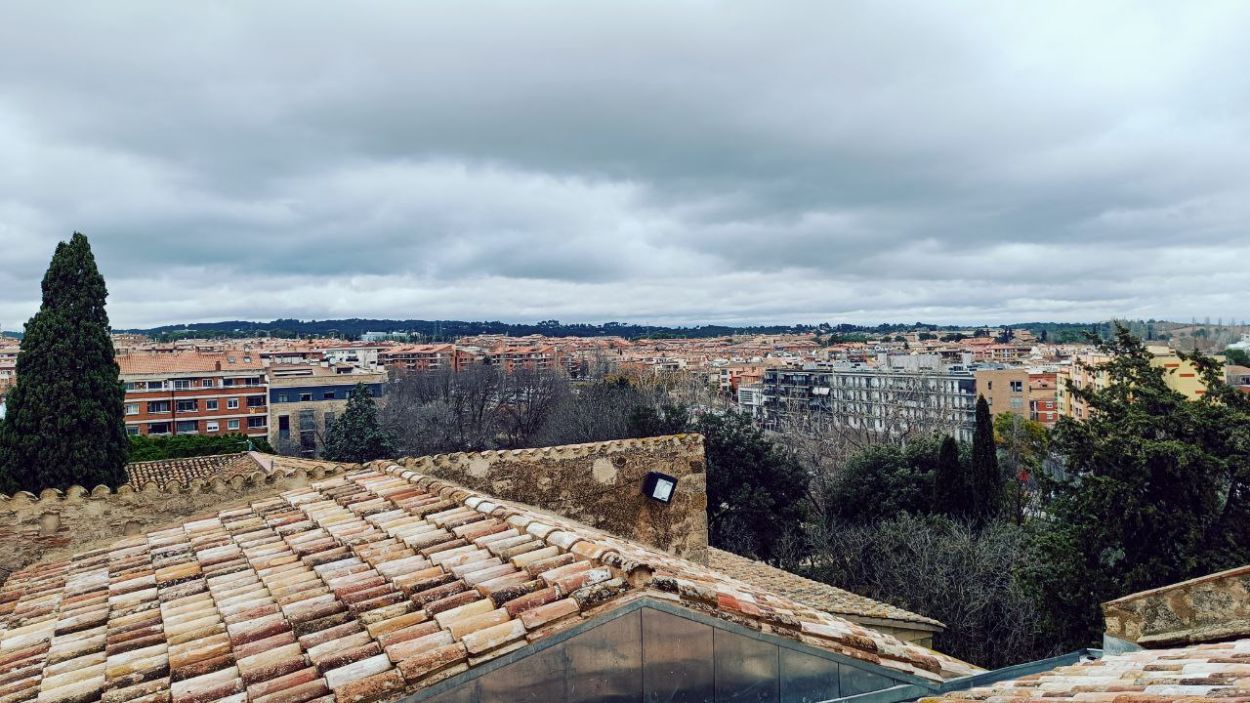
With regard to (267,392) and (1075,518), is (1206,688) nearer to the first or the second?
(1075,518)

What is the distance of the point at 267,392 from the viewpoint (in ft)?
143

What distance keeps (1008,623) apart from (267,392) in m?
41.4

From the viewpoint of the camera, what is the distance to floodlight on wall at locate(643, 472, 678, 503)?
798 cm

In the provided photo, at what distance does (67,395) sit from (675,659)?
16832 mm

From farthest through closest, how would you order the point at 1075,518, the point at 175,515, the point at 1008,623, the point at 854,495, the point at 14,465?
1. the point at 854,495
2. the point at 14,465
3. the point at 1008,623
4. the point at 1075,518
5. the point at 175,515

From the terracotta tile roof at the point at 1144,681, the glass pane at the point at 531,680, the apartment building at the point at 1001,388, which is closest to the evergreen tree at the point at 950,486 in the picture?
the terracotta tile roof at the point at 1144,681

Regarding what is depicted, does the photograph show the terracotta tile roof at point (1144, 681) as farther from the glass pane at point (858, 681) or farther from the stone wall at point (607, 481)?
the stone wall at point (607, 481)

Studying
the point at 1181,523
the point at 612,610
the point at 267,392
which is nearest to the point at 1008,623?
the point at 1181,523

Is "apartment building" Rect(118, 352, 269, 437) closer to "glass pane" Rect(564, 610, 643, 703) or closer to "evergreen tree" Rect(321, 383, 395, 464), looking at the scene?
"evergreen tree" Rect(321, 383, 395, 464)

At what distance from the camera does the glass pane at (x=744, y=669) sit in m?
3.02

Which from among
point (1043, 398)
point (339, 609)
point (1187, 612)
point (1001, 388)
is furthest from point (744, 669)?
point (1043, 398)

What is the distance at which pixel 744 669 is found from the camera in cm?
305

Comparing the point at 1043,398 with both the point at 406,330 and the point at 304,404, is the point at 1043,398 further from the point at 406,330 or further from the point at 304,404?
the point at 406,330

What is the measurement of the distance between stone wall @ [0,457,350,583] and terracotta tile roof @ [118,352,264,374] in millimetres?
40432
